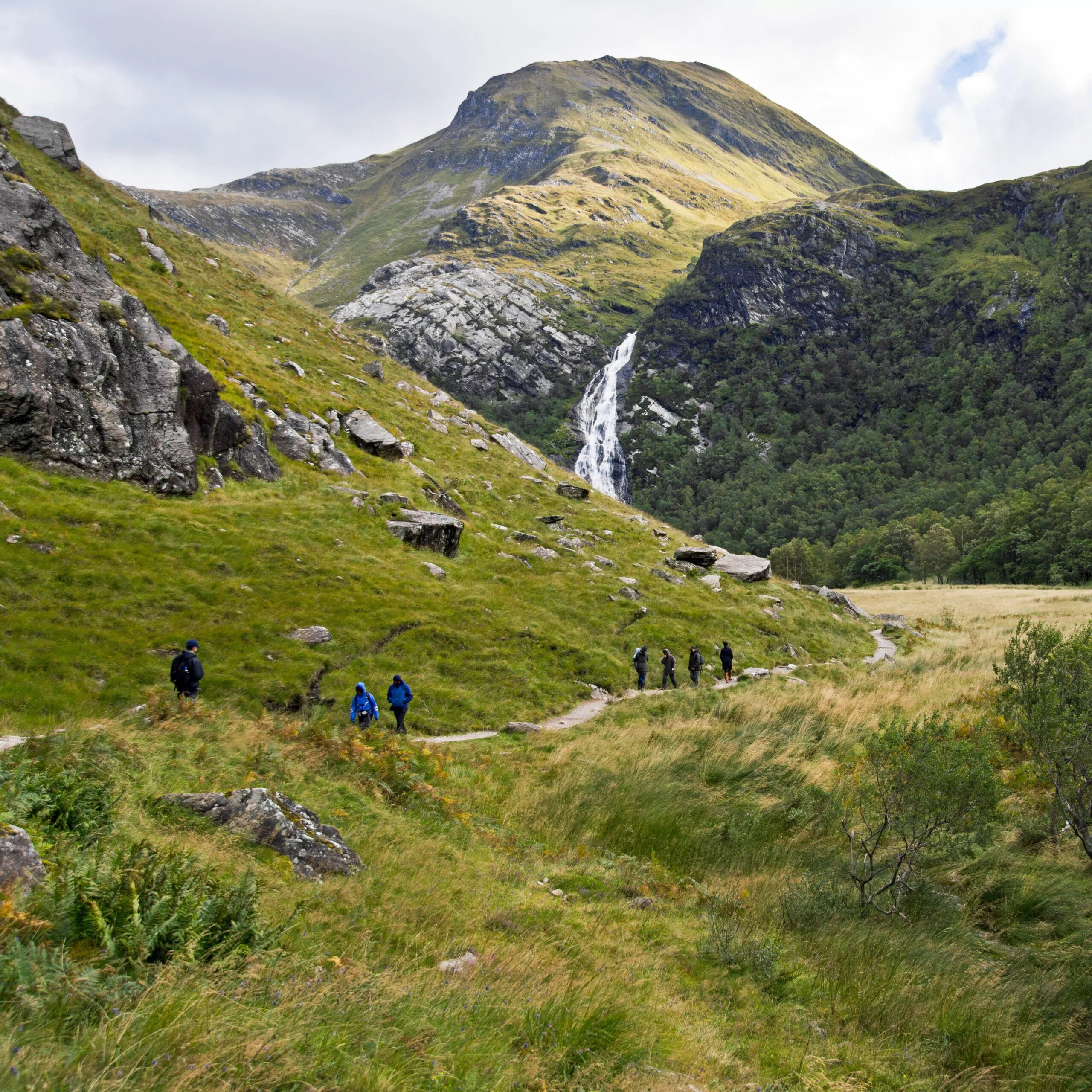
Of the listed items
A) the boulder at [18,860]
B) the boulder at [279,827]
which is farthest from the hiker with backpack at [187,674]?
the boulder at [18,860]

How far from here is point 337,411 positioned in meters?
38.8

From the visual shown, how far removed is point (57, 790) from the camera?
6.89 metres

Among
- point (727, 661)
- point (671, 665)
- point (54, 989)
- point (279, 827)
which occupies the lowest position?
point (727, 661)

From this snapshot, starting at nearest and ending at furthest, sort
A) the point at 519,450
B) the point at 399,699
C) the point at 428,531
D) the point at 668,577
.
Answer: the point at 399,699 → the point at 428,531 → the point at 668,577 → the point at 519,450

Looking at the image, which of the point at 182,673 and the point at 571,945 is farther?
the point at 182,673

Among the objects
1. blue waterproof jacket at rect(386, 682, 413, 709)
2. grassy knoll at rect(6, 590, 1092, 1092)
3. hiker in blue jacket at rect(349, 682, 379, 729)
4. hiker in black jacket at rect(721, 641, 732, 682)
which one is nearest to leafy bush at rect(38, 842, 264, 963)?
grassy knoll at rect(6, 590, 1092, 1092)

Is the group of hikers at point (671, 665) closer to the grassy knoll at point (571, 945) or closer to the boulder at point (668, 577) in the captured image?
the boulder at point (668, 577)

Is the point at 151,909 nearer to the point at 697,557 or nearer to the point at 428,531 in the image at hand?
the point at 428,531

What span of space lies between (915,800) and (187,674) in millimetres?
14822

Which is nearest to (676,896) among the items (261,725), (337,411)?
(261,725)

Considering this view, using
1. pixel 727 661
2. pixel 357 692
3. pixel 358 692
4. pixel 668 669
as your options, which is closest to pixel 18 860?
pixel 358 692

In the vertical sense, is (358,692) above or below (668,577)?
below

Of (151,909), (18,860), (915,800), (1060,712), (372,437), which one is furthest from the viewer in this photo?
(372,437)

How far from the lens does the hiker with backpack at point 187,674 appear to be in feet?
49.5
